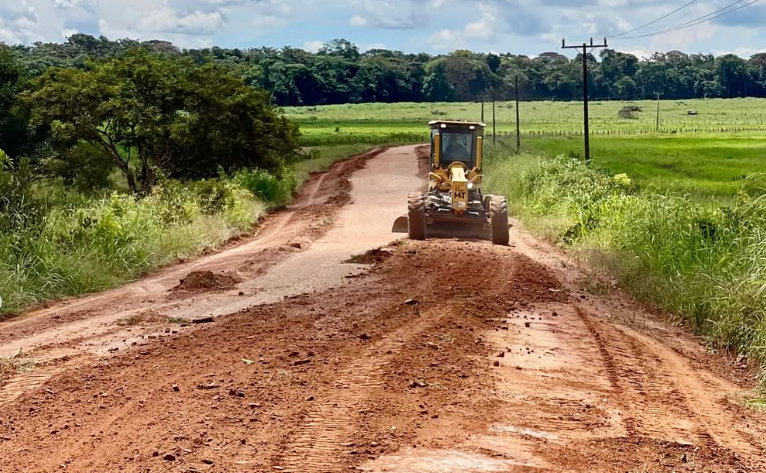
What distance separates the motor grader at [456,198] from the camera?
18.4m

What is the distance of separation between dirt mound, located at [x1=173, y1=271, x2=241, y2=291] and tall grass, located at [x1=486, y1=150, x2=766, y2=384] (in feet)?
20.6

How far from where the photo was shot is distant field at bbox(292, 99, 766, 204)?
35438mm

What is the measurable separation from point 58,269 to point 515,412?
28.2 feet

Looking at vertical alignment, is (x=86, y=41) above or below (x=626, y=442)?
above

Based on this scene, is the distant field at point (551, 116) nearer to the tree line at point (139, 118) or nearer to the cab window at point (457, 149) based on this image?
the tree line at point (139, 118)

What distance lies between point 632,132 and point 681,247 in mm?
72251

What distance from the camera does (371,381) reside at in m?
7.68

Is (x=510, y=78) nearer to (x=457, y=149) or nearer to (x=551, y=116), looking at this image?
(x=551, y=116)

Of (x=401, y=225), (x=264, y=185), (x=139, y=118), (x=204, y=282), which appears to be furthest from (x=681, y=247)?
(x=264, y=185)

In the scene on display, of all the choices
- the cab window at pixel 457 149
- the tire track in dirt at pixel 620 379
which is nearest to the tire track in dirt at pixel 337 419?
the tire track in dirt at pixel 620 379

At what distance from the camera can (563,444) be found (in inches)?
251

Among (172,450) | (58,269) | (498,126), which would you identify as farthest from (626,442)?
(498,126)

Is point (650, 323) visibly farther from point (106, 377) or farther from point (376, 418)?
point (106, 377)

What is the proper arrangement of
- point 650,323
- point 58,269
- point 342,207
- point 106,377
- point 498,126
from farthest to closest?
point 498,126 → point 342,207 → point 58,269 → point 650,323 → point 106,377
